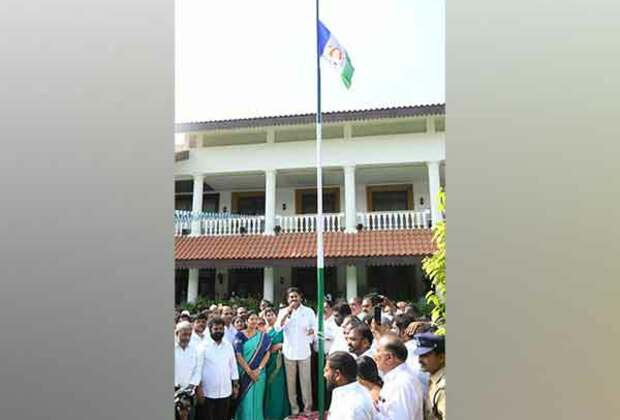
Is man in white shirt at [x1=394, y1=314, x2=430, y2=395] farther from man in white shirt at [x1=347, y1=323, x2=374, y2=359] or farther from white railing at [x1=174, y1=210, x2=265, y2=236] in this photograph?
white railing at [x1=174, y1=210, x2=265, y2=236]

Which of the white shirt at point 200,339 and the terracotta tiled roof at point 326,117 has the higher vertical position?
the terracotta tiled roof at point 326,117

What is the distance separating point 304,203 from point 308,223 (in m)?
0.16

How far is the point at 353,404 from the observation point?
157 centimetres

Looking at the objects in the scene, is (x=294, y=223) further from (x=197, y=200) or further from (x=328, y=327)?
(x=328, y=327)

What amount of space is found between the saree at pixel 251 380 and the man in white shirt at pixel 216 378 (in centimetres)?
6

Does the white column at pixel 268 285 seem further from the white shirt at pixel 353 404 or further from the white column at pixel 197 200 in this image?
the white shirt at pixel 353 404

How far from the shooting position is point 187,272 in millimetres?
2482

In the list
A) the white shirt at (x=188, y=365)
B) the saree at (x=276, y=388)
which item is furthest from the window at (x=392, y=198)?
the white shirt at (x=188, y=365)

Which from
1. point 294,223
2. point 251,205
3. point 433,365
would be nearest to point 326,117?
point 294,223

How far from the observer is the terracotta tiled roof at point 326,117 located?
8.29 feet
